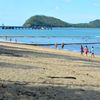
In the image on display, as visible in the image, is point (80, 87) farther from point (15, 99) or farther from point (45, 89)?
point (15, 99)

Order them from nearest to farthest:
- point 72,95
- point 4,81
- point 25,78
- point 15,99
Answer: point 15,99 < point 72,95 < point 4,81 < point 25,78

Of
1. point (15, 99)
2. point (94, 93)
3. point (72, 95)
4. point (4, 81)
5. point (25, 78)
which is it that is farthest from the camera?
point (25, 78)

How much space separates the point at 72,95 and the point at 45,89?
1087 millimetres

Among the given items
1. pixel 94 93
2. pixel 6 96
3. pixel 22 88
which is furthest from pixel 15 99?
pixel 94 93

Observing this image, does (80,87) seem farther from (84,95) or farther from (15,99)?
(15,99)

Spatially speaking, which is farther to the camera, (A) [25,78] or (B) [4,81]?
(A) [25,78]

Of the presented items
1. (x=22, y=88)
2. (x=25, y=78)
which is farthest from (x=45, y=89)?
(x=25, y=78)

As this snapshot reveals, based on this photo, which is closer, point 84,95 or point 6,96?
point 6,96

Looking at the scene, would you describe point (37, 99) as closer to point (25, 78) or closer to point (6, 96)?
point (6, 96)

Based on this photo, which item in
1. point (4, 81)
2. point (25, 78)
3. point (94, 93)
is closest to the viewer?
point (94, 93)

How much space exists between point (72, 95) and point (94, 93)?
3.71 ft

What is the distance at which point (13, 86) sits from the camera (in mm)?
12820

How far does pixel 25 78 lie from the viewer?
15.5 m

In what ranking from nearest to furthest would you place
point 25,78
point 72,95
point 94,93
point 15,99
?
point 15,99
point 72,95
point 94,93
point 25,78
